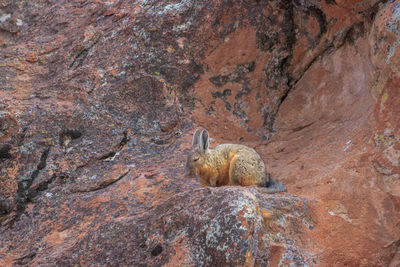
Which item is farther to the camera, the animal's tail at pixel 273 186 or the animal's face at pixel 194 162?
the animal's face at pixel 194 162

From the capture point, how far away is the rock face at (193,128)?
13.3ft

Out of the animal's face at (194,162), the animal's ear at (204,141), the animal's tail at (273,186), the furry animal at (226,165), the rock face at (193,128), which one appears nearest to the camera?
the rock face at (193,128)

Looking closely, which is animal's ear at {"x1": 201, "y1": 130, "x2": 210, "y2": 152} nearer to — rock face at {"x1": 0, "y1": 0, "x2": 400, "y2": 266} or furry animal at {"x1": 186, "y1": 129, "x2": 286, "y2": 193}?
furry animal at {"x1": 186, "y1": 129, "x2": 286, "y2": 193}

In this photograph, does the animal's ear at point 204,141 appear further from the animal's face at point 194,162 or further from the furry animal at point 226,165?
the animal's face at point 194,162

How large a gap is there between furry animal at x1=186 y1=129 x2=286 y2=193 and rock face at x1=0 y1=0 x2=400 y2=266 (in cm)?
27

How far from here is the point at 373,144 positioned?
476 cm

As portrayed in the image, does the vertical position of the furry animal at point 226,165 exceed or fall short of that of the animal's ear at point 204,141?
it falls short

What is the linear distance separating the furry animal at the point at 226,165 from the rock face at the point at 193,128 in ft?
0.89

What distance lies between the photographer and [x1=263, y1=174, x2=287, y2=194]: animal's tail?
16.9 ft

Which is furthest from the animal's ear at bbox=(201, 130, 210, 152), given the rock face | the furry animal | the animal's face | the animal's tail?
the animal's tail

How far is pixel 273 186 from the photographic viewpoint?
537 centimetres

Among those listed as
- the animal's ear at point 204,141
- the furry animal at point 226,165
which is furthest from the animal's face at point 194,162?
the animal's ear at point 204,141

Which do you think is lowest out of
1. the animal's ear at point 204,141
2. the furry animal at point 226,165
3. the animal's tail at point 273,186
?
the animal's tail at point 273,186

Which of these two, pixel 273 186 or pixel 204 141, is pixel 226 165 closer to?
pixel 204 141
